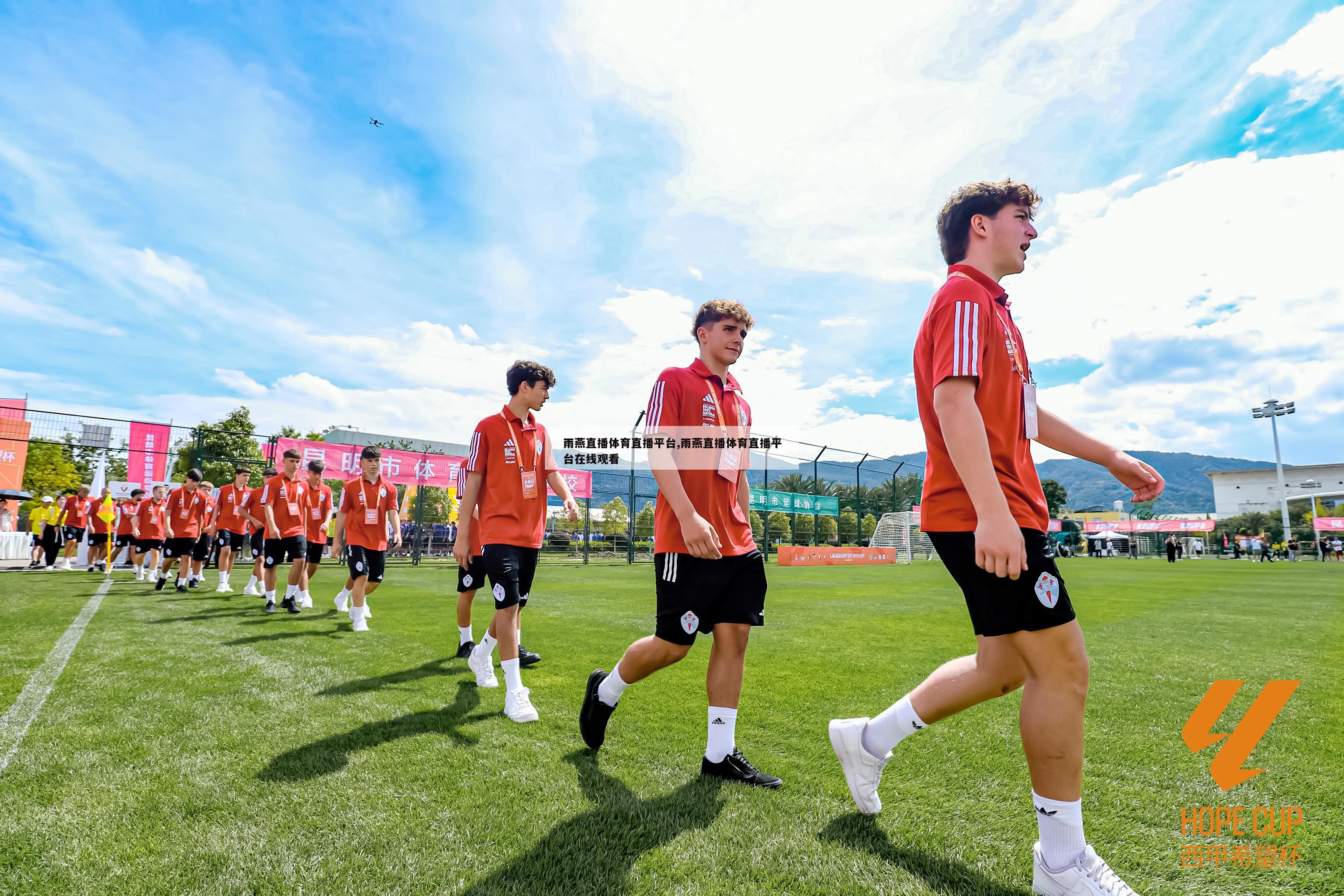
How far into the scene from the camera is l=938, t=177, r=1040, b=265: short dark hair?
2.20 meters

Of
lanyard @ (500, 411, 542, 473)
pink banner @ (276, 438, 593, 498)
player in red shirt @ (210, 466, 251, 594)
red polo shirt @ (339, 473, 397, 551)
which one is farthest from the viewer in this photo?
pink banner @ (276, 438, 593, 498)

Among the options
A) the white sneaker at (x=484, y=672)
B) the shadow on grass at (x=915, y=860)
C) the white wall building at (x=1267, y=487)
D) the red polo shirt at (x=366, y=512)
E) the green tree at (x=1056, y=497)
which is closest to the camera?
the shadow on grass at (x=915, y=860)

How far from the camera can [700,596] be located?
277 centimetres

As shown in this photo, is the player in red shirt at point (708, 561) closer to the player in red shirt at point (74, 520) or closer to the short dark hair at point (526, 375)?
the short dark hair at point (526, 375)

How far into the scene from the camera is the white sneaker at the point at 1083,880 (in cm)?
172

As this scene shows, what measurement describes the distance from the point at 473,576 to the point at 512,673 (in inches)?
67.3

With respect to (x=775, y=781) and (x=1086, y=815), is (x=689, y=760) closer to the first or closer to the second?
(x=775, y=781)

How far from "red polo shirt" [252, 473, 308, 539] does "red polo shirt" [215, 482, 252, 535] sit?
9.46ft

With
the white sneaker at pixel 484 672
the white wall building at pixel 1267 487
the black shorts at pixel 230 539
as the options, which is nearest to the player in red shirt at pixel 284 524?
the black shorts at pixel 230 539

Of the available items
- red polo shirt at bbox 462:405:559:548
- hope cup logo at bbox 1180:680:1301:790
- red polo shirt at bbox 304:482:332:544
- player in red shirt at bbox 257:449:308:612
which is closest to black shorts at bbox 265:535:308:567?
player in red shirt at bbox 257:449:308:612

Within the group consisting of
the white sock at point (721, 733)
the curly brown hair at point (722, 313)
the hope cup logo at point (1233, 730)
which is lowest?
the hope cup logo at point (1233, 730)

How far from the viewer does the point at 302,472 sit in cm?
1739

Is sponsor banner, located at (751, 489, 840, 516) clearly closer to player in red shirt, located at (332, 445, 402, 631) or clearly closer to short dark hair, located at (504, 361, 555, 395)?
player in red shirt, located at (332, 445, 402, 631)

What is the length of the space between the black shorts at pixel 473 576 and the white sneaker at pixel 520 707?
4.63ft
